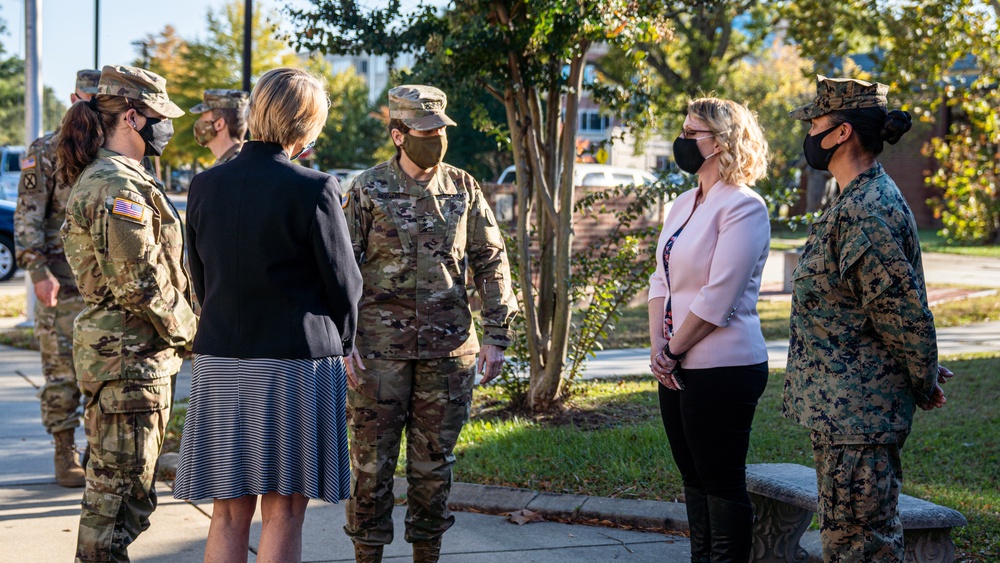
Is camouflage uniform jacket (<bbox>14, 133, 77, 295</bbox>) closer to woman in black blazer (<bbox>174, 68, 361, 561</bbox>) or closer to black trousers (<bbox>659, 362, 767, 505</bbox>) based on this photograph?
woman in black blazer (<bbox>174, 68, 361, 561</bbox>)

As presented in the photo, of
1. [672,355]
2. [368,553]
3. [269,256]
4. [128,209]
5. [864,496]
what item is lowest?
[368,553]

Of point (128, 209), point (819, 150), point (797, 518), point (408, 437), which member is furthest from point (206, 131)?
point (797, 518)

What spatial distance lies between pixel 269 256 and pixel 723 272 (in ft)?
5.25

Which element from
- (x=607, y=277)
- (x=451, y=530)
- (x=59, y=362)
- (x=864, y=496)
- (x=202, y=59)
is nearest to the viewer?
(x=864, y=496)

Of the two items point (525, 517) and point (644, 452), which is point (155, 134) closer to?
point (525, 517)

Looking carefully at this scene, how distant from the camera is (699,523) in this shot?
12.3 feet

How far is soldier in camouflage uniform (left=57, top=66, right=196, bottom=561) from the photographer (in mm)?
3461

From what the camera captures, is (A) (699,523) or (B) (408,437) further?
(B) (408,437)

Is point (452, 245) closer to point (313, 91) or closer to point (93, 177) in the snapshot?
point (313, 91)

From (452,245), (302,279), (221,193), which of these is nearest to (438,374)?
(452,245)

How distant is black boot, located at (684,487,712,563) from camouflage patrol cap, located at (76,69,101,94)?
3.77 metres

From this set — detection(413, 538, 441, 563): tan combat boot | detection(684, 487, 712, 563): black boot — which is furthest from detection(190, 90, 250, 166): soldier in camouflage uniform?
detection(684, 487, 712, 563): black boot

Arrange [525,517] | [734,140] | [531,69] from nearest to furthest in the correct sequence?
[734,140]
[525,517]
[531,69]

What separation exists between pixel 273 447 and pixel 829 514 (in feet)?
5.98
